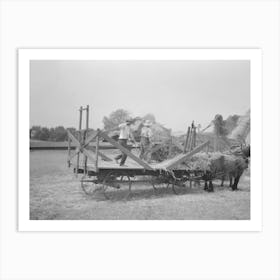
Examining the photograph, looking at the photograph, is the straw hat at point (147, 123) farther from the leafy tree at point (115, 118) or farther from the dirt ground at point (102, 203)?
the dirt ground at point (102, 203)

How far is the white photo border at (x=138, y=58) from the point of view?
4.83 meters

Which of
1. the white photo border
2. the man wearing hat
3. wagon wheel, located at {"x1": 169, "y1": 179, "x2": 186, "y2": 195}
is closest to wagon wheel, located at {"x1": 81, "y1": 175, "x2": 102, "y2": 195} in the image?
the white photo border

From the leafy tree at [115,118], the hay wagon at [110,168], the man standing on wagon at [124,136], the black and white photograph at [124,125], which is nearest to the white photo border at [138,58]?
the black and white photograph at [124,125]

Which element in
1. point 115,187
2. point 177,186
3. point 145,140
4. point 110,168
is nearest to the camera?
point 110,168

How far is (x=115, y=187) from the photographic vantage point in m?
5.02

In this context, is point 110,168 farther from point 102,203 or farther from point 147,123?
point 147,123

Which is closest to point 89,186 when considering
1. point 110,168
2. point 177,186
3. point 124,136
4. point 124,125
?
point 110,168

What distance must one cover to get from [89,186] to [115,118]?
1.00 metres

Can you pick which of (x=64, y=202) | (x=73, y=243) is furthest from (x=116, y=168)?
(x=73, y=243)

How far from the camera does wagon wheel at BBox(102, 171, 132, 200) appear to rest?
5.00 metres

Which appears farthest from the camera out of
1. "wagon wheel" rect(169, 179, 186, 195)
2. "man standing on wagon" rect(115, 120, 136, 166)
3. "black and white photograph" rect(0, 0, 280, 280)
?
"wagon wheel" rect(169, 179, 186, 195)

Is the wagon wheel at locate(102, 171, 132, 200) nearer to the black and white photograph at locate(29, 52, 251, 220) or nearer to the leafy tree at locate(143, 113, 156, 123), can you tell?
the black and white photograph at locate(29, 52, 251, 220)

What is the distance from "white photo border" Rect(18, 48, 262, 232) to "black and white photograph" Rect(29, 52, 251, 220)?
0.07 meters
